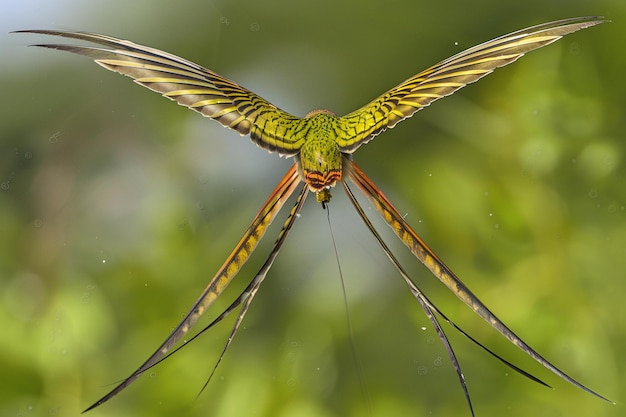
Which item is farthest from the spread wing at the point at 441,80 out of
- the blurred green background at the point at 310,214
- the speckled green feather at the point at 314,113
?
the blurred green background at the point at 310,214

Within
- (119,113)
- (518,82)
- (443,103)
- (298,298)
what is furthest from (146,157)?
(518,82)

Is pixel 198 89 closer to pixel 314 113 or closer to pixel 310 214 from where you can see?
pixel 314 113

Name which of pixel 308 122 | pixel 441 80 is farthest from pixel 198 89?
pixel 441 80

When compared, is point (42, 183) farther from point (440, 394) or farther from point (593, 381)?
point (593, 381)

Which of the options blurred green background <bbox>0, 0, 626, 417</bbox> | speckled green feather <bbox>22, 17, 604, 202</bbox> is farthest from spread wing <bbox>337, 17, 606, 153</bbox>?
blurred green background <bbox>0, 0, 626, 417</bbox>

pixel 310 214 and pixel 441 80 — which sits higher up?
pixel 441 80
